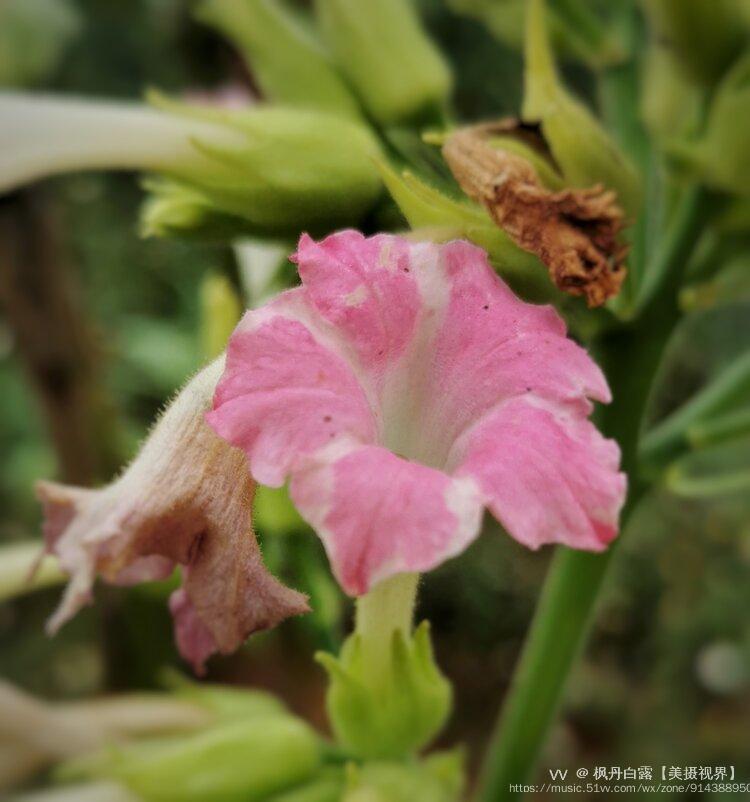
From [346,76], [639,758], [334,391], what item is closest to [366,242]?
[334,391]

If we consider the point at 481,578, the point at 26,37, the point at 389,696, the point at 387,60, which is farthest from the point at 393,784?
the point at 481,578

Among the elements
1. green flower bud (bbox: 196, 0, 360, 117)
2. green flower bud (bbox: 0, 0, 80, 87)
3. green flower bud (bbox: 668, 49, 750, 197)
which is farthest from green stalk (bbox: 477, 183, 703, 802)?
green flower bud (bbox: 0, 0, 80, 87)

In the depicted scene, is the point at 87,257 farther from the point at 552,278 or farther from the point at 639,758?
the point at 552,278

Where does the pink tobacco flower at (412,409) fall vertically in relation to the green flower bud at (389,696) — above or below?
above

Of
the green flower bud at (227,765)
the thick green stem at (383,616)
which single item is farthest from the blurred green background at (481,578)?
the thick green stem at (383,616)

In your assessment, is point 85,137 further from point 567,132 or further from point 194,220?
point 567,132

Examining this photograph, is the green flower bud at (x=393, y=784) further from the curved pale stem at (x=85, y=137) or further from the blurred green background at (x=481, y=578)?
the blurred green background at (x=481, y=578)

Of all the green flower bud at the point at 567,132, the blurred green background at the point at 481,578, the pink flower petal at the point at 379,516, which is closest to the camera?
the pink flower petal at the point at 379,516
